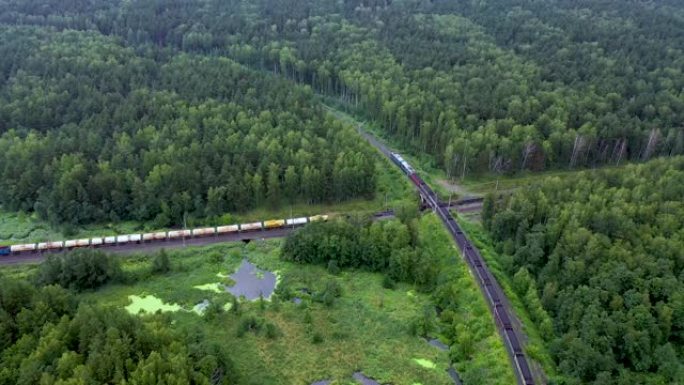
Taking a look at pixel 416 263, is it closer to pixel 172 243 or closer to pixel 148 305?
pixel 148 305

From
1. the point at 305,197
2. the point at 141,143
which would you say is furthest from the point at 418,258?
the point at 141,143

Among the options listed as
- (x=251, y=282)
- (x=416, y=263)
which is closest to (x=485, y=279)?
(x=416, y=263)

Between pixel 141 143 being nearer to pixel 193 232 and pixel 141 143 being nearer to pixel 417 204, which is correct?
pixel 193 232

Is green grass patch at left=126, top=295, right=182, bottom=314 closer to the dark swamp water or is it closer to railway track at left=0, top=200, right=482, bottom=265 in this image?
the dark swamp water

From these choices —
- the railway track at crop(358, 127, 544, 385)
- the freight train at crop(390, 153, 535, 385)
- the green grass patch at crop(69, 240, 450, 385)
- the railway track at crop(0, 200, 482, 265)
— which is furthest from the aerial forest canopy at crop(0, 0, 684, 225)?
the green grass patch at crop(69, 240, 450, 385)

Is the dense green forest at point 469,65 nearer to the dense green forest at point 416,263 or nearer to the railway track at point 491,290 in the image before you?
the railway track at point 491,290
